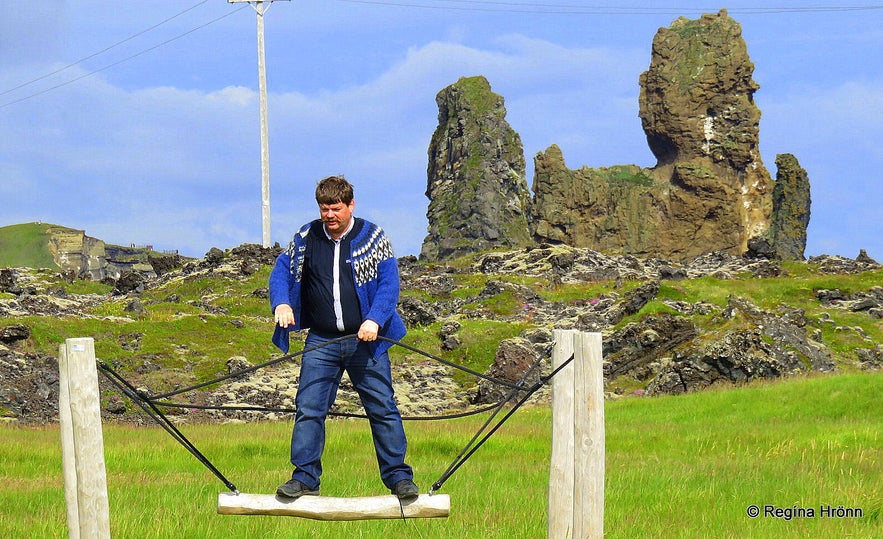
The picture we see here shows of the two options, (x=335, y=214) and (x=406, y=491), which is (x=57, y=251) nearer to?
(x=335, y=214)

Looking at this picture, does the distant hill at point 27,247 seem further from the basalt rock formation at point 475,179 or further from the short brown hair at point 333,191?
the short brown hair at point 333,191

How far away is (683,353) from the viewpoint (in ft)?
98.0

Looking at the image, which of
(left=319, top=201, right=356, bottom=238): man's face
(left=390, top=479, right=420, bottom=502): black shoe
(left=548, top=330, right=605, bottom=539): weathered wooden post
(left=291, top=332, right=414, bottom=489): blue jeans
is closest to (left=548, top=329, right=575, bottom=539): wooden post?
(left=548, top=330, right=605, bottom=539): weathered wooden post

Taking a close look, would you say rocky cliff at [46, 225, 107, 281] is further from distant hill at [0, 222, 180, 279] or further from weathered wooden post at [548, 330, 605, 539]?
weathered wooden post at [548, 330, 605, 539]

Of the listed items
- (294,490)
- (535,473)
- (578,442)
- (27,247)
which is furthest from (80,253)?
(578,442)

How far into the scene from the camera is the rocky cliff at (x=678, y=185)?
12038cm

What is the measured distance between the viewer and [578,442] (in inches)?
299

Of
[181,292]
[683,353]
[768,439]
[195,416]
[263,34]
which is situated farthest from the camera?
[263,34]

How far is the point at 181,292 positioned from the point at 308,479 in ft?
173

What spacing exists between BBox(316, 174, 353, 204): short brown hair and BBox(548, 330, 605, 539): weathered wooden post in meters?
2.45

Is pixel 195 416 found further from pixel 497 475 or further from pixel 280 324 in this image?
pixel 280 324

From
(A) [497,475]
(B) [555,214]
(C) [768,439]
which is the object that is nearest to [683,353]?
(C) [768,439]

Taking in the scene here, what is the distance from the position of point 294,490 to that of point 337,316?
162 cm

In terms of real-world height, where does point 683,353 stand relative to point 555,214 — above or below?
below
